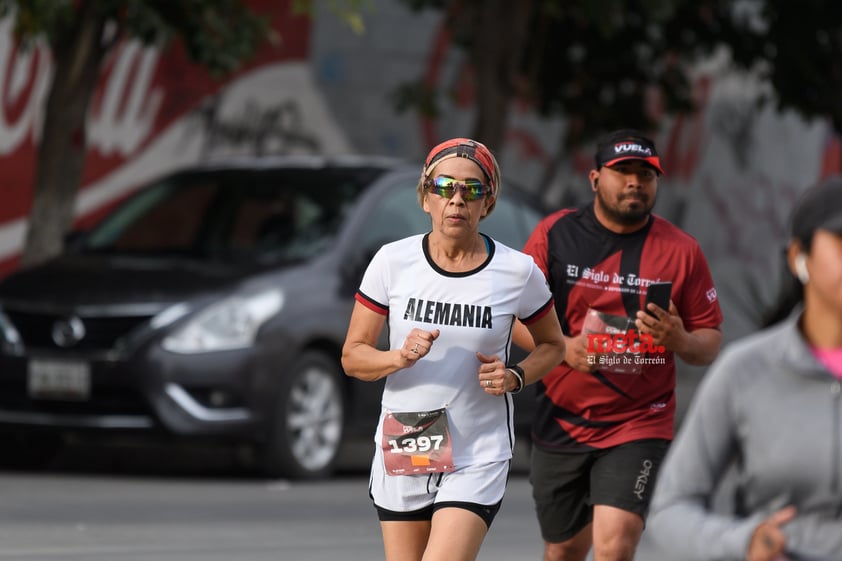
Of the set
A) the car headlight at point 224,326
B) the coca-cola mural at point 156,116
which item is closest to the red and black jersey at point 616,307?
the car headlight at point 224,326

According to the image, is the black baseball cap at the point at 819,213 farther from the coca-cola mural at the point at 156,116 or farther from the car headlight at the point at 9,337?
the coca-cola mural at the point at 156,116

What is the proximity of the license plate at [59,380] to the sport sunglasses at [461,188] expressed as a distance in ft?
17.7

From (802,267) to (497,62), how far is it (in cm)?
1271

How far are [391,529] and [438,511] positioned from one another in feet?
0.50

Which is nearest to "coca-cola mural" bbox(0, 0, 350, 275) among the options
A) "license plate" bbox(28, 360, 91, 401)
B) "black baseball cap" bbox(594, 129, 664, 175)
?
"license plate" bbox(28, 360, 91, 401)

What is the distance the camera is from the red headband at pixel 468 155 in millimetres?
5434

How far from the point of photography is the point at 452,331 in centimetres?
534

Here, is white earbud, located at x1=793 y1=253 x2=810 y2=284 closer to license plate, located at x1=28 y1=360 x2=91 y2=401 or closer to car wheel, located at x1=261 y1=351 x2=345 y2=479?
car wheel, located at x1=261 y1=351 x2=345 y2=479

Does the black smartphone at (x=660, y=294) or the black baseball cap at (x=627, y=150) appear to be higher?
the black baseball cap at (x=627, y=150)

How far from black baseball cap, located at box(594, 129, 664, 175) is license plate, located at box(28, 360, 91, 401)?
15.7ft

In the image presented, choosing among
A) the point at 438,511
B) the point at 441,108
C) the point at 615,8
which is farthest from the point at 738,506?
the point at 441,108

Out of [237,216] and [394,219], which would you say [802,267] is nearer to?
[394,219]

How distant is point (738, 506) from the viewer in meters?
3.45

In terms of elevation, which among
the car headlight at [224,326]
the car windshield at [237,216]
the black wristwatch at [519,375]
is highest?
the black wristwatch at [519,375]
